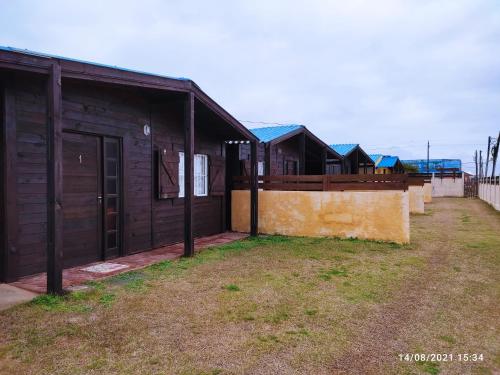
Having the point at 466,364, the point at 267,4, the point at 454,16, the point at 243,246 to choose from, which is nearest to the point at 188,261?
the point at 243,246

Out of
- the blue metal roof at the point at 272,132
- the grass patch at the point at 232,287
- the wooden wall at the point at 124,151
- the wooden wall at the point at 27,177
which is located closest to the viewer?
the grass patch at the point at 232,287

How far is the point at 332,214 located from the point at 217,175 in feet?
9.84

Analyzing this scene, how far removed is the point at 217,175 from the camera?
31.4ft

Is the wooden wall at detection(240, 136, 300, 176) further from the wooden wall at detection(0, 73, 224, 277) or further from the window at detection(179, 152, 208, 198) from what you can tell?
the window at detection(179, 152, 208, 198)

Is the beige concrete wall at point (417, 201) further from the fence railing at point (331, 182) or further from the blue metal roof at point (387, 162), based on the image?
the blue metal roof at point (387, 162)

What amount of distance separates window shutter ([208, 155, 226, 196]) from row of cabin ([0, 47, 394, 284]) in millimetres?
26

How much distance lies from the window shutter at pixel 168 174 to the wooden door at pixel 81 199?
1.39 m

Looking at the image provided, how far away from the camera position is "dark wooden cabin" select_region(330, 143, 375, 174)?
18281 millimetres

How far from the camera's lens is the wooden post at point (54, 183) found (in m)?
4.26

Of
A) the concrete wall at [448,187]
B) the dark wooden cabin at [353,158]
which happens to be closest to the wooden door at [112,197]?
the dark wooden cabin at [353,158]

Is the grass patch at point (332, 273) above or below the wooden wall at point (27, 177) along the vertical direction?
below

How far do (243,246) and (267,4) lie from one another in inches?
392

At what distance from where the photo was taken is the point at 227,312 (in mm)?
4012

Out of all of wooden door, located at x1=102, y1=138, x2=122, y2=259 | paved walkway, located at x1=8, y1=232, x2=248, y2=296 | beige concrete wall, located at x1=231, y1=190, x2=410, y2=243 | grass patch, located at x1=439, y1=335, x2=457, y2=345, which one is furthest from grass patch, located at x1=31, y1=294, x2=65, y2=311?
beige concrete wall, located at x1=231, y1=190, x2=410, y2=243
